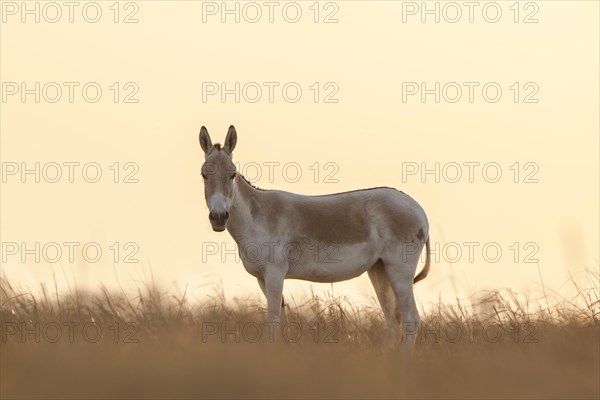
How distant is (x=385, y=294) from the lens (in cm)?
1556

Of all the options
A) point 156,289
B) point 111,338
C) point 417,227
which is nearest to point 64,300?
point 156,289

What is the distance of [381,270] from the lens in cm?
1565

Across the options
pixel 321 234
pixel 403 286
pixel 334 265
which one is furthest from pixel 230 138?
pixel 403 286

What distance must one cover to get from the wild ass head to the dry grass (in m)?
1.45

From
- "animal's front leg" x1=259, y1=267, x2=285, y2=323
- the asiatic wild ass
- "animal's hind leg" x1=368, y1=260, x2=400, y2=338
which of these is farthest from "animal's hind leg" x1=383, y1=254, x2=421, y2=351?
"animal's front leg" x1=259, y1=267, x2=285, y2=323

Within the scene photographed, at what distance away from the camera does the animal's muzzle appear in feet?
44.5

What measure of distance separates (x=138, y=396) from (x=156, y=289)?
702 cm

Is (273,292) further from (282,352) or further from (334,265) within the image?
(282,352)

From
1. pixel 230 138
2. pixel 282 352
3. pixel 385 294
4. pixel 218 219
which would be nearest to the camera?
pixel 282 352

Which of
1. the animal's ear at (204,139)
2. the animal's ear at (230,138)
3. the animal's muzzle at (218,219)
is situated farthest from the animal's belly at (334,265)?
the animal's ear at (204,139)

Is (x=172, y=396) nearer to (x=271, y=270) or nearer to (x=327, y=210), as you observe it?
(x=271, y=270)

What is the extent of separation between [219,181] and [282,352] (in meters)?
3.51

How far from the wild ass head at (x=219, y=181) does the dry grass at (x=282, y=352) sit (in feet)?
4.77

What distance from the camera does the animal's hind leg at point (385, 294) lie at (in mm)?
15320
